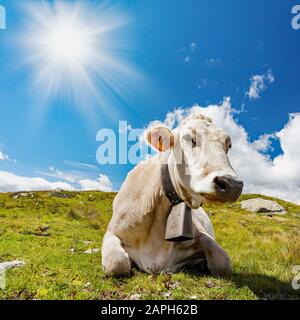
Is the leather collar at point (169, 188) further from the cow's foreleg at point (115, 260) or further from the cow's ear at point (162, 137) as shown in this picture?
the cow's foreleg at point (115, 260)

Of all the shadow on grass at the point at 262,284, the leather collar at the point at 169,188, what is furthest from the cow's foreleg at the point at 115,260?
Answer: the leather collar at the point at 169,188

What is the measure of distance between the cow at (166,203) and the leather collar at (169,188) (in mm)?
32

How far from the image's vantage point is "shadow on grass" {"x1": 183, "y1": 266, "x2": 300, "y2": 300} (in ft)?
18.9

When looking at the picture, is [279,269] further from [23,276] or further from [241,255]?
[23,276]

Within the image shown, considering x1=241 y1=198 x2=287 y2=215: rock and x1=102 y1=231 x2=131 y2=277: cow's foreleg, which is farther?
x1=241 y1=198 x2=287 y2=215: rock

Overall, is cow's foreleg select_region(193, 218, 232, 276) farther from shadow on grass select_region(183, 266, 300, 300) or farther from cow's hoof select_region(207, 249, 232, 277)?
shadow on grass select_region(183, 266, 300, 300)

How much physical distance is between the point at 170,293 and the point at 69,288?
194 centimetres

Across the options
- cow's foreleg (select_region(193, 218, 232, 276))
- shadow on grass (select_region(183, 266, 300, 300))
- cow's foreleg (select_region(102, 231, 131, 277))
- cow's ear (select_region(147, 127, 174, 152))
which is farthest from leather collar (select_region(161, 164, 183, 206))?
shadow on grass (select_region(183, 266, 300, 300))

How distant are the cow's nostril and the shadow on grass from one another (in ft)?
6.96

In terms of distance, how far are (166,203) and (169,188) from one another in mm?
373

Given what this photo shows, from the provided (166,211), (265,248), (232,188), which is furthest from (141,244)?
(265,248)

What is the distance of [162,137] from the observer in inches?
240

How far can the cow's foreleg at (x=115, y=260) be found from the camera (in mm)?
6285
